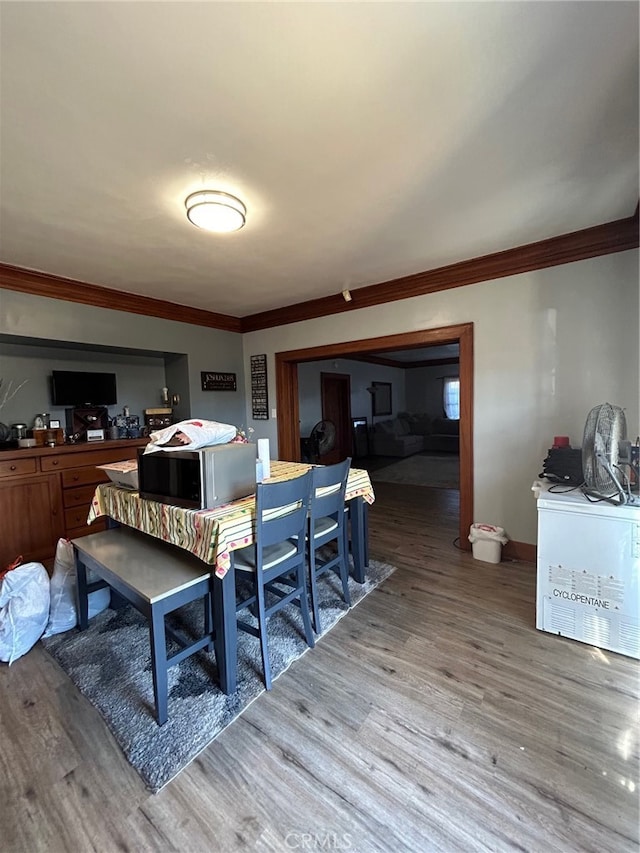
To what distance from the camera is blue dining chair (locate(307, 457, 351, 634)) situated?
200cm

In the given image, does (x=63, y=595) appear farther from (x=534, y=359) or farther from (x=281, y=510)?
(x=534, y=359)

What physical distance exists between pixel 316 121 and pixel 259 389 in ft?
10.8

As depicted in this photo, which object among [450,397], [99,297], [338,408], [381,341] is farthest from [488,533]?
[450,397]

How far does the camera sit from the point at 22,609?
73.7 inches

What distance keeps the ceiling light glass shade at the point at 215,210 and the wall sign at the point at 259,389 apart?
2.45 m

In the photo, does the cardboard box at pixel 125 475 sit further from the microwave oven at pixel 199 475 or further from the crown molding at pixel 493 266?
the crown molding at pixel 493 266

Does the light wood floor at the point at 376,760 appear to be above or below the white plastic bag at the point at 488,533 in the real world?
below

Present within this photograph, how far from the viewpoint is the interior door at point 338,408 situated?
275 inches

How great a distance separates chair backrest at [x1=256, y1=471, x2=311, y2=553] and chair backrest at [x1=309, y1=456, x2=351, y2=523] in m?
0.10

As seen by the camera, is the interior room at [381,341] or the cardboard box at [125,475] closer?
the interior room at [381,341]

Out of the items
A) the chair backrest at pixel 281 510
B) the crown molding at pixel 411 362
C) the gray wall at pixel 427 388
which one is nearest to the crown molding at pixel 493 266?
the chair backrest at pixel 281 510

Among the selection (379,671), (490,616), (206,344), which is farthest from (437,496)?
(206,344)

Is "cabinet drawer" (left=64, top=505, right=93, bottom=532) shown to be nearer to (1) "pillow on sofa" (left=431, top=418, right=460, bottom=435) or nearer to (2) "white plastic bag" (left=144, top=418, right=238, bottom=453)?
(2) "white plastic bag" (left=144, top=418, right=238, bottom=453)

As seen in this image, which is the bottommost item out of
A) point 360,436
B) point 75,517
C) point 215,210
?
point 75,517
